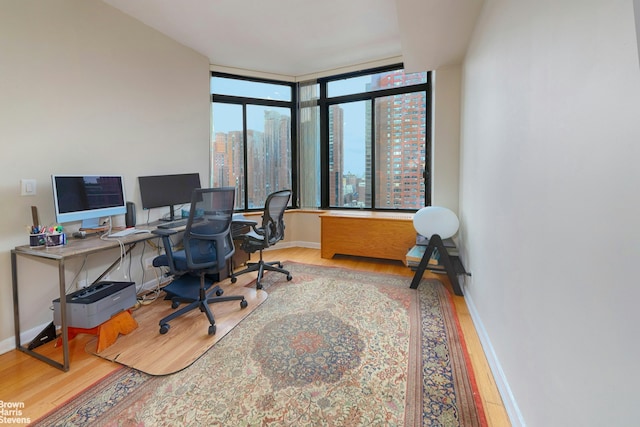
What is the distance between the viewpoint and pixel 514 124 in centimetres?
134

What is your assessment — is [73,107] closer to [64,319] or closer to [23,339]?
[64,319]

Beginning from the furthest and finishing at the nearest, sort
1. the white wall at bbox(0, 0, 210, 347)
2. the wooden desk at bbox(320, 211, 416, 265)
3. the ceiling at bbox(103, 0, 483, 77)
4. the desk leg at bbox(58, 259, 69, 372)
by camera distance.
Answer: the wooden desk at bbox(320, 211, 416, 265) → the ceiling at bbox(103, 0, 483, 77) → the white wall at bbox(0, 0, 210, 347) → the desk leg at bbox(58, 259, 69, 372)

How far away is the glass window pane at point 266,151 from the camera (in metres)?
4.42

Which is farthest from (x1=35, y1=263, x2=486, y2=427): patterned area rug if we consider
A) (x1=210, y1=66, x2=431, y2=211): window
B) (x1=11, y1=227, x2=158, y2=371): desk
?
(x1=210, y1=66, x2=431, y2=211): window

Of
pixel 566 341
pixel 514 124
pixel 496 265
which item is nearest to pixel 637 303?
pixel 566 341

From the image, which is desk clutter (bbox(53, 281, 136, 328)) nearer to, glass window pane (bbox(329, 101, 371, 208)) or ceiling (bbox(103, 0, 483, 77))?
ceiling (bbox(103, 0, 483, 77))

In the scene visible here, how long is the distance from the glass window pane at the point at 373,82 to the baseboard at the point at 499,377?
330 centimetres

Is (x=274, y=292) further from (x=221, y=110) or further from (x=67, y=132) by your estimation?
(x=221, y=110)

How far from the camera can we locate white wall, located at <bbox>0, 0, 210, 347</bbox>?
196cm

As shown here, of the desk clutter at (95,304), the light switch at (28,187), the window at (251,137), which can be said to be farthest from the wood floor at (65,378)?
the window at (251,137)

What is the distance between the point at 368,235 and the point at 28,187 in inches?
135

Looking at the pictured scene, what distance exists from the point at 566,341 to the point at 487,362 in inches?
41.4

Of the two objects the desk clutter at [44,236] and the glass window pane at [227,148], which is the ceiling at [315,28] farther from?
the desk clutter at [44,236]

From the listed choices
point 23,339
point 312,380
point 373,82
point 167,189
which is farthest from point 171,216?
point 373,82
